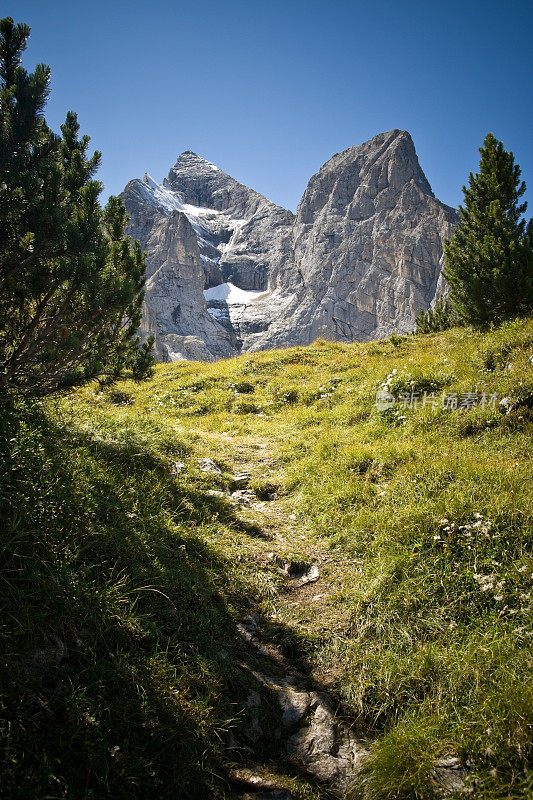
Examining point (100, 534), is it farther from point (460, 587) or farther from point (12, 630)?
point (460, 587)

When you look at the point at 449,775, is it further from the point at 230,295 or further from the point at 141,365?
the point at 230,295

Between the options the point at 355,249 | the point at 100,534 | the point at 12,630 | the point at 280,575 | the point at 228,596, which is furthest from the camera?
the point at 355,249

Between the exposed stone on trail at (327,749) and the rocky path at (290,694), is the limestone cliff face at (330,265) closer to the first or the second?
the rocky path at (290,694)

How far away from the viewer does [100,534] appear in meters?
3.47

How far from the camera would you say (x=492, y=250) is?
450 inches

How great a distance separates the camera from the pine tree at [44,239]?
4.20 metres

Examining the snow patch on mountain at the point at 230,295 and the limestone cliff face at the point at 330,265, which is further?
the snow patch on mountain at the point at 230,295

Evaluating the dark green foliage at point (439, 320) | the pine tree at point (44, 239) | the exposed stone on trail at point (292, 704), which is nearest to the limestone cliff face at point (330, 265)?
the dark green foliage at point (439, 320)

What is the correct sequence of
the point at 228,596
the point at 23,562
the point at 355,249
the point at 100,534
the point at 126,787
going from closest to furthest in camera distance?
the point at 126,787, the point at 23,562, the point at 100,534, the point at 228,596, the point at 355,249

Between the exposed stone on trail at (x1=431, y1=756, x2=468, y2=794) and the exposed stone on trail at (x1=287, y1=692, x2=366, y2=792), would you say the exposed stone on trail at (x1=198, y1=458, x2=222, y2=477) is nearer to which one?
the exposed stone on trail at (x1=287, y1=692, x2=366, y2=792)

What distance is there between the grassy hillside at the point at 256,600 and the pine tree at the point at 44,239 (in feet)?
2.63

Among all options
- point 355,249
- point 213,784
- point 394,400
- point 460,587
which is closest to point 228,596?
point 213,784

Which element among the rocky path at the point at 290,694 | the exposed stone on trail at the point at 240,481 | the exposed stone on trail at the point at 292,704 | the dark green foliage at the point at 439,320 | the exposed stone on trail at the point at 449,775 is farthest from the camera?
the dark green foliage at the point at 439,320

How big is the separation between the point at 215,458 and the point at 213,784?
214 inches
